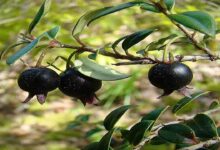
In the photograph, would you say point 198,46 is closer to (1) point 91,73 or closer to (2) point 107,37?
(1) point 91,73

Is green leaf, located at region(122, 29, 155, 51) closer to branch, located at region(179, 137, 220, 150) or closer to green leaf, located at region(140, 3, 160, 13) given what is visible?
green leaf, located at region(140, 3, 160, 13)

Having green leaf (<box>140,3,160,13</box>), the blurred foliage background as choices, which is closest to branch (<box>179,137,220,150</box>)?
green leaf (<box>140,3,160,13</box>)

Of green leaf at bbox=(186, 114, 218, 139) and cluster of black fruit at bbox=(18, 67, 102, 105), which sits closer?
cluster of black fruit at bbox=(18, 67, 102, 105)

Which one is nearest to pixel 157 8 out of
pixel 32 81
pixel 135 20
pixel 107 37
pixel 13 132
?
pixel 32 81

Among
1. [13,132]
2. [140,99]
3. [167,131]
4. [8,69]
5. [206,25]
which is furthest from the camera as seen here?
[8,69]

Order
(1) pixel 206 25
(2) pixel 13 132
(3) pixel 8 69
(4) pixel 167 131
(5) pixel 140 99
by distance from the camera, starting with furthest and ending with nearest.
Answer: (3) pixel 8 69 → (5) pixel 140 99 → (2) pixel 13 132 → (4) pixel 167 131 → (1) pixel 206 25

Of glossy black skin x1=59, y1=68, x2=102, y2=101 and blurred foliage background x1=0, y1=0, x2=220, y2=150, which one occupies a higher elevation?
glossy black skin x1=59, y1=68, x2=102, y2=101

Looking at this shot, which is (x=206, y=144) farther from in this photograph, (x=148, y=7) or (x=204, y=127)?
(x=148, y=7)

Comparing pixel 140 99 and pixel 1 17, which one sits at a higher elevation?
pixel 1 17
